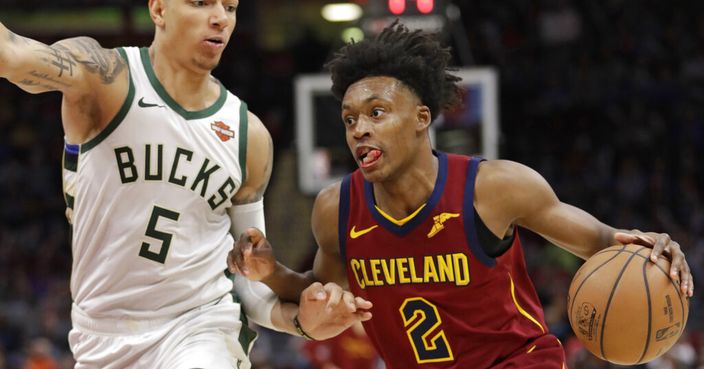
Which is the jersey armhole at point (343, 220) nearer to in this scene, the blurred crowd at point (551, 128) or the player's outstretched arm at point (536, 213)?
the player's outstretched arm at point (536, 213)

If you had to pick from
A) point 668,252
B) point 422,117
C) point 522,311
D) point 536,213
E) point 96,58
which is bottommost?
point 522,311

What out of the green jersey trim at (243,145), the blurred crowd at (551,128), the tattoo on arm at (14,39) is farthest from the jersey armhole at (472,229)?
the blurred crowd at (551,128)

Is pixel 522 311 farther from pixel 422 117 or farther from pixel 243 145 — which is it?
pixel 243 145

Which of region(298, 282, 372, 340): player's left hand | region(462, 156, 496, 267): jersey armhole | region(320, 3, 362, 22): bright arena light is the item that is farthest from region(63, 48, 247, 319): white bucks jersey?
region(320, 3, 362, 22): bright arena light

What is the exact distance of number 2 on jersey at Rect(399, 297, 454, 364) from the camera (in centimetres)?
406

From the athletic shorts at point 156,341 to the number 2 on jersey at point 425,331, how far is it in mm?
709

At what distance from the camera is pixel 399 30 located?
442 cm

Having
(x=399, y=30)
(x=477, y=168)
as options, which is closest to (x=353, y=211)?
(x=477, y=168)

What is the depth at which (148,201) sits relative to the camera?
13.4ft

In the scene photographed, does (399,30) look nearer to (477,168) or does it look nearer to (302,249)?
(477,168)

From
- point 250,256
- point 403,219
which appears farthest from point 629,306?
point 250,256

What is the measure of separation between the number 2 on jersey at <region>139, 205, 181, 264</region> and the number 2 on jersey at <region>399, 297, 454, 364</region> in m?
0.94

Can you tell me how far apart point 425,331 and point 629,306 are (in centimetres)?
77

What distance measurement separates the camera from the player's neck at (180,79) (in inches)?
165
